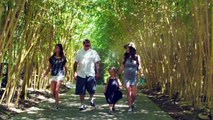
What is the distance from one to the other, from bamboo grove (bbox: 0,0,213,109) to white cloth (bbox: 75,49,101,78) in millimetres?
1161

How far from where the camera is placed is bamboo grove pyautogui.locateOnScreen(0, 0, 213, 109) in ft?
24.6

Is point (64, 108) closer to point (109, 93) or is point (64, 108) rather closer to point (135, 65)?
point (109, 93)

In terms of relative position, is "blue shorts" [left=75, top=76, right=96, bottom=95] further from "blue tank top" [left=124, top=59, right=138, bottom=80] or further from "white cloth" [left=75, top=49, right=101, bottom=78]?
"blue tank top" [left=124, top=59, right=138, bottom=80]

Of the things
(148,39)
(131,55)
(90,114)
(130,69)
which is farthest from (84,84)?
(148,39)

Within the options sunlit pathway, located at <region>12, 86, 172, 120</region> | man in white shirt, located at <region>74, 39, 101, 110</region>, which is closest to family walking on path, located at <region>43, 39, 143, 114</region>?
man in white shirt, located at <region>74, 39, 101, 110</region>

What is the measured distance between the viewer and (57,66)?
843cm

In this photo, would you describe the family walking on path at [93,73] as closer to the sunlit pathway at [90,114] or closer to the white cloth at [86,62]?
the white cloth at [86,62]

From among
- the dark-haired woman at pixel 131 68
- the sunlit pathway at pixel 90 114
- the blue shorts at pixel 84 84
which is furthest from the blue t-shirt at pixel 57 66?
the dark-haired woman at pixel 131 68

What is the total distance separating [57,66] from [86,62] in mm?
645

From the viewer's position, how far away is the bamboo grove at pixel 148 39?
750 centimetres

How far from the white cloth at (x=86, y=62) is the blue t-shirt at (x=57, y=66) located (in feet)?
1.17

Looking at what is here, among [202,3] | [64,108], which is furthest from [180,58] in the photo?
[64,108]

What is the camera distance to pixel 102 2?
14328 mm

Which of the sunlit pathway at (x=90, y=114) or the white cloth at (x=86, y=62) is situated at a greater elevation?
the white cloth at (x=86, y=62)
